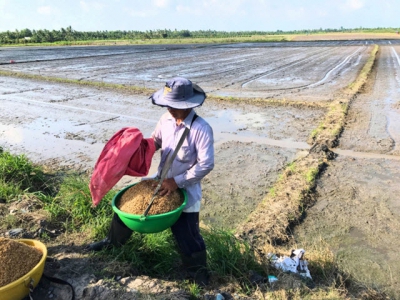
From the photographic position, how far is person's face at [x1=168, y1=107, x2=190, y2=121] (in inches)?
93.3

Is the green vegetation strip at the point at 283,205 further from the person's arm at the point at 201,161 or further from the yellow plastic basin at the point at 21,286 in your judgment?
the yellow plastic basin at the point at 21,286

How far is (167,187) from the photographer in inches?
92.4

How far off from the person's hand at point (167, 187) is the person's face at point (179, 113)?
1.46 ft

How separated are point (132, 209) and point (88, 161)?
355cm

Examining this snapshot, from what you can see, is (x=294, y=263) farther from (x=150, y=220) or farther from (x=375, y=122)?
(x=375, y=122)

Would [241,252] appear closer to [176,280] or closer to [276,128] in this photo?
[176,280]

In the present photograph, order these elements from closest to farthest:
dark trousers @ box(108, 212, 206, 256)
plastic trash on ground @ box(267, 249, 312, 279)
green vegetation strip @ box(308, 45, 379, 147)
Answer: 1. dark trousers @ box(108, 212, 206, 256)
2. plastic trash on ground @ box(267, 249, 312, 279)
3. green vegetation strip @ box(308, 45, 379, 147)

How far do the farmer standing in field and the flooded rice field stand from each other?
1279mm

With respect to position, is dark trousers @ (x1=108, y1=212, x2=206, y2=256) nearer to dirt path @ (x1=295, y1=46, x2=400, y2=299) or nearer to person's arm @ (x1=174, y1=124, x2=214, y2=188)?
person's arm @ (x1=174, y1=124, x2=214, y2=188)

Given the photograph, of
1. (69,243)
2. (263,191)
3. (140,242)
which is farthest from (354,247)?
(69,243)

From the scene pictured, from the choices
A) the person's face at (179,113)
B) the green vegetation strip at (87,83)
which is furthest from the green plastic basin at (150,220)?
the green vegetation strip at (87,83)

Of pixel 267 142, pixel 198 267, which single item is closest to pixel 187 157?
pixel 198 267

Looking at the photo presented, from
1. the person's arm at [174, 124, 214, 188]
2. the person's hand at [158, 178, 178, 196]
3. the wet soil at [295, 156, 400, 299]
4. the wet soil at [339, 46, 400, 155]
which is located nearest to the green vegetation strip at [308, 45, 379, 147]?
the wet soil at [339, 46, 400, 155]

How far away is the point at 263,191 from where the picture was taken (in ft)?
15.0
